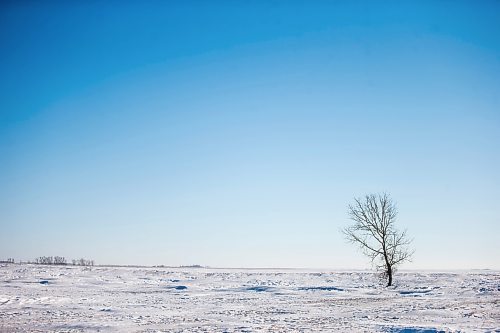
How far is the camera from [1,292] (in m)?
29.2

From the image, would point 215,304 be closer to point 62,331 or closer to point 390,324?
point 62,331

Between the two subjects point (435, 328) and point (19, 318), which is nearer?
point (435, 328)

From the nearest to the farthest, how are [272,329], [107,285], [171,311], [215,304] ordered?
[272,329]
[171,311]
[215,304]
[107,285]

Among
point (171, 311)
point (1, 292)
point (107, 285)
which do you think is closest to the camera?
point (171, 311)

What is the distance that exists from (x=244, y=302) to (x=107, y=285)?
17892 mm

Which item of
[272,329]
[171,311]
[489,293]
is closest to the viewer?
[272,329]

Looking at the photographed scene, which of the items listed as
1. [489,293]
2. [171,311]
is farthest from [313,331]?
[489,293]

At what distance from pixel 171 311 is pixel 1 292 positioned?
16079 millimetres

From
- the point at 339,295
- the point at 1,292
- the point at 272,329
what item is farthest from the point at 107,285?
the point at 272,329

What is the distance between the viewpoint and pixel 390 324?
15227 millimetres

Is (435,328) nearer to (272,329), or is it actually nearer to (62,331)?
(272,329)

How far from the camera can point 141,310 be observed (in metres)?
21.4

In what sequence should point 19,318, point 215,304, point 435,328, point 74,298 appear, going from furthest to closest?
1. point 74,298
2. point 215,304
3. point 19,318
4. point 435,328

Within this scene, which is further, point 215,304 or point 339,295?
point 339,295
